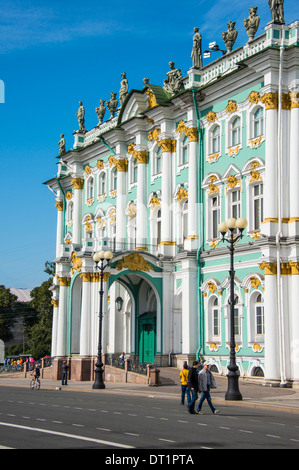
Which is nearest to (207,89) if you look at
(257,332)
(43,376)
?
(257,332)

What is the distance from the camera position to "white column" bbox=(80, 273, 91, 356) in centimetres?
3988

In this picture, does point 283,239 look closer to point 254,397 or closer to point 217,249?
point 217,249

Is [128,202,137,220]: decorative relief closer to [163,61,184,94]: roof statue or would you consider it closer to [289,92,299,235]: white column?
[163,61,184,94]: roof statue

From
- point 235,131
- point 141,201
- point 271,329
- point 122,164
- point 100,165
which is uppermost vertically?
point 100,165

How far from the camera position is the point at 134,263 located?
40125 millimetres

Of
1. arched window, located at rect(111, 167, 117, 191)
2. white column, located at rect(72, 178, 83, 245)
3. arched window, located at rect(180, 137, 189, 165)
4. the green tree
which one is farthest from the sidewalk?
the green tree

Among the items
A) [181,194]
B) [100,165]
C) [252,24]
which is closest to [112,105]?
[100,165]

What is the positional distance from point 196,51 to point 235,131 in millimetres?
6052

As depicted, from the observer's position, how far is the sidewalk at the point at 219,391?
24.4m

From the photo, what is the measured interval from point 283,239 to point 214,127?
8.87 m

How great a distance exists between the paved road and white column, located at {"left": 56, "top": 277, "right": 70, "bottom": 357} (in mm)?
20630

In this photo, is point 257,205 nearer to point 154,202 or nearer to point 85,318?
point 154,202

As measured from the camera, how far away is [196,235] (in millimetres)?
38875

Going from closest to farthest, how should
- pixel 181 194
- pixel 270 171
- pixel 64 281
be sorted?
pixel 270 171 → pixel 181 194 → pixel 64 281
